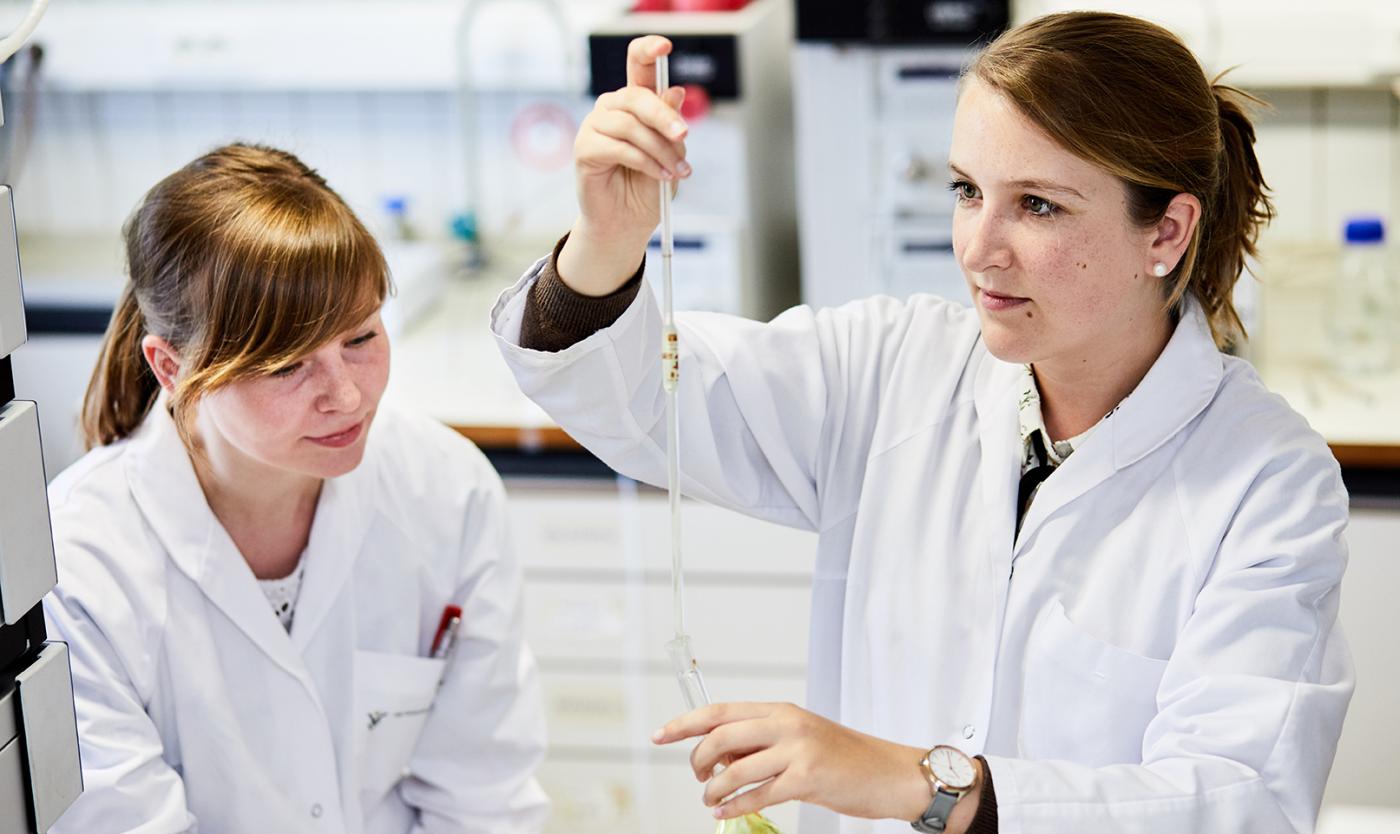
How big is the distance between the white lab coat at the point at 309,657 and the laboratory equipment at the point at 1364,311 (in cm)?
161

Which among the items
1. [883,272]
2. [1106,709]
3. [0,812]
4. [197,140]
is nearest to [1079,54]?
[1106,709]

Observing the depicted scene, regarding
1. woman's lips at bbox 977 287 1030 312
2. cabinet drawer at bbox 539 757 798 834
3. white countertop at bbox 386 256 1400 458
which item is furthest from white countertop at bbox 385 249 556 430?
woman's lips at bbox 977 287 1030 312

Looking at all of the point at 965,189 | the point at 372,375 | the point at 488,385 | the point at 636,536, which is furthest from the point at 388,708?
the point at 488,385

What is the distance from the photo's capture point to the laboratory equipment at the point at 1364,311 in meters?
2.69

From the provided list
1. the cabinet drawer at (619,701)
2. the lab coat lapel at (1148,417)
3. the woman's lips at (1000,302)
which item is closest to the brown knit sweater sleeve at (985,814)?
the lab coat lapel at (1148,417)

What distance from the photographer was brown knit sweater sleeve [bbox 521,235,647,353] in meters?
1.32

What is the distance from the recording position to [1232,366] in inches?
53.4

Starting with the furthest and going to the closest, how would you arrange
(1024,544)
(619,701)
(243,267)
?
(619,701) → (243,267) → (1024,544)

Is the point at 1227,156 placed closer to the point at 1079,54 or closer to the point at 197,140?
the point at 1079,54

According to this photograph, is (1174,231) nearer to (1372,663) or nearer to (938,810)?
(938,810)

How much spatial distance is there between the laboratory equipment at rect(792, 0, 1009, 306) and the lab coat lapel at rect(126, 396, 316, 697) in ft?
4.47

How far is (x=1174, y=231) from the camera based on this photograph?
4.30 feet

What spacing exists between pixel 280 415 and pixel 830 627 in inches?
22.0

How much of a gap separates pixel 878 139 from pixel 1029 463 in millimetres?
1349
